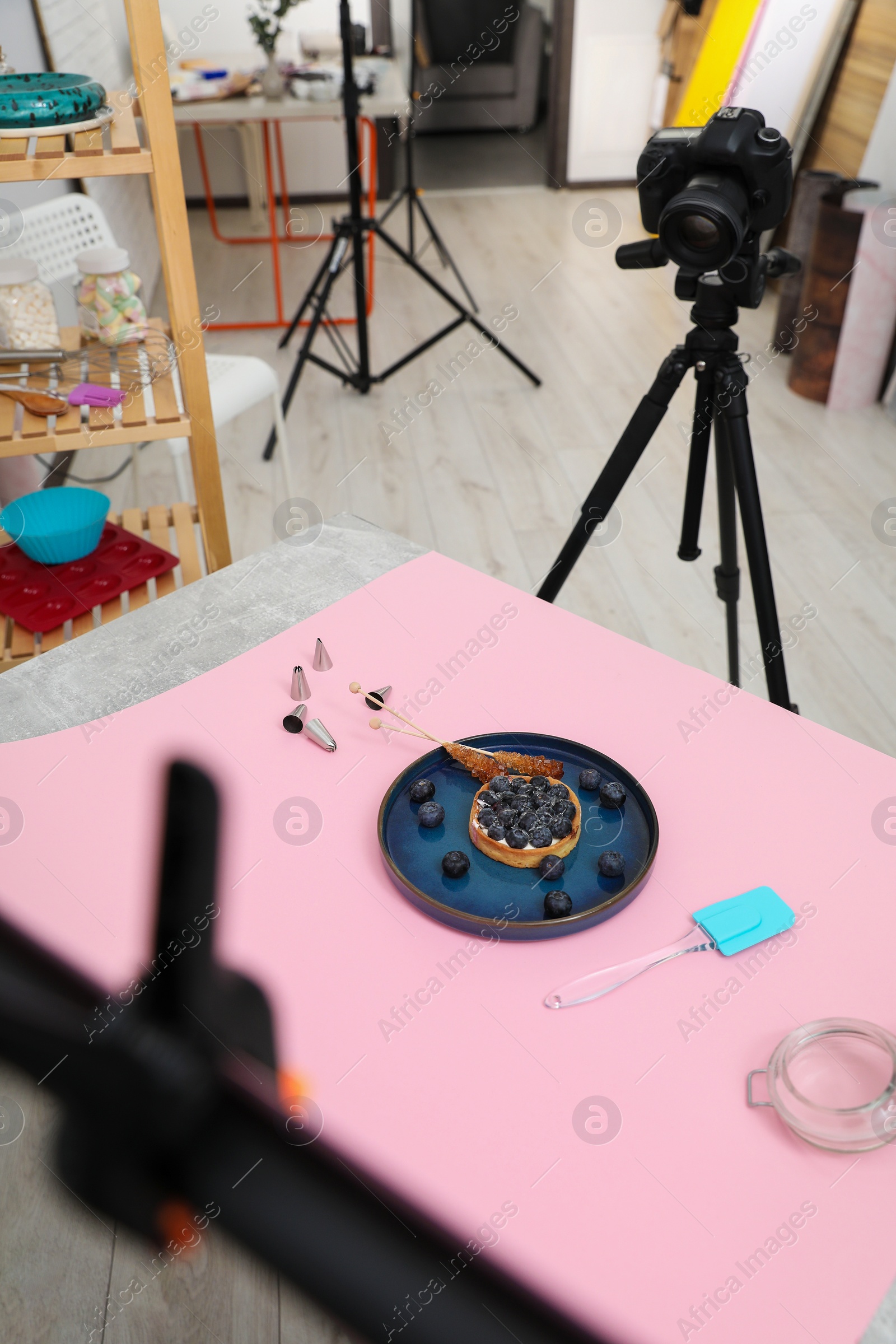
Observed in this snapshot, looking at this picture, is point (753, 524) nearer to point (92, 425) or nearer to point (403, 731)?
point (403, 731)

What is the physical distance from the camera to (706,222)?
1.26 m

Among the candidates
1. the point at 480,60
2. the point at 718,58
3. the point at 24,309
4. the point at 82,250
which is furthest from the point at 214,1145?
the point at 480,60

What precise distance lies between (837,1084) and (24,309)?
1.60m

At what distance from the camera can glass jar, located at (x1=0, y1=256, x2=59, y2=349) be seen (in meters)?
1.64

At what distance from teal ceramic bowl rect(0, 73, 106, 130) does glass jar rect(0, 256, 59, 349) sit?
0.99 feet

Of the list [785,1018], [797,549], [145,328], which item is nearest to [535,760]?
[785,1018]

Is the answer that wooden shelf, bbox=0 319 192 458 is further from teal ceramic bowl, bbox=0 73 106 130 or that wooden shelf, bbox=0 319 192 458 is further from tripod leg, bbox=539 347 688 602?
tripod leg, bbox=539 347 688 602

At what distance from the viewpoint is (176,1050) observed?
31.6 inches

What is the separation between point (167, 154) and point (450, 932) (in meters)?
1.10

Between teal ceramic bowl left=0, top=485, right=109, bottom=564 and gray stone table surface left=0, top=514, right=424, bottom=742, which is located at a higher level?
gray stone table surface left=0, top=514, right=424, bottom=742

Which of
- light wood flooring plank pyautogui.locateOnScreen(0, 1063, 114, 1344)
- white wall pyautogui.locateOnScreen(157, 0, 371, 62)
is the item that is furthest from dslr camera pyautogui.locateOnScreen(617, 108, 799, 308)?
white wall pyautogui.locateOnScreen(157, 0, 371, 62)

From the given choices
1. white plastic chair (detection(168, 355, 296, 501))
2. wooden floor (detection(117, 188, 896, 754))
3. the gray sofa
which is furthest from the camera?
the gray sofa

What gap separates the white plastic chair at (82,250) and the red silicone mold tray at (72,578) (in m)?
0.60

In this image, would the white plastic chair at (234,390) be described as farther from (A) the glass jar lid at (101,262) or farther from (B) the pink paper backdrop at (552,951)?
(B) the pink paper backdrop at (552,951)
